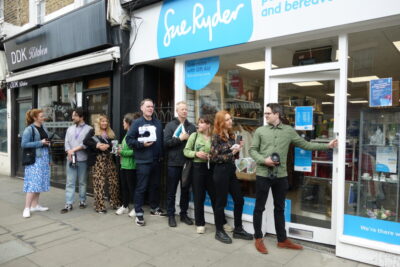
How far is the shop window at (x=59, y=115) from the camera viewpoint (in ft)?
24.3

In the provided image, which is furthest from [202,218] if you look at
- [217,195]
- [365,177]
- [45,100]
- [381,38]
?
[45,100]

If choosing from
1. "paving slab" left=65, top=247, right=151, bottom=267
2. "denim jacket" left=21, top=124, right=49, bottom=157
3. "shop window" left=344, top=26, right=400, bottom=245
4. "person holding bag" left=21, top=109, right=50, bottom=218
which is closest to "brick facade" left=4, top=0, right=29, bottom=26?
"person holding bag" left=21, top=109, right=50, bottom=218

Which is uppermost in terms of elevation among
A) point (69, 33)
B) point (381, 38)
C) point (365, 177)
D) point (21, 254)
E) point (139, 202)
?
point (69, 33)

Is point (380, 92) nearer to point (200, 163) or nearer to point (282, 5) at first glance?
point (282, 5)

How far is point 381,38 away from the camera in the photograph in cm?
419

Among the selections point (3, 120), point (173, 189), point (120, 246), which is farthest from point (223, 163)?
point (3, 120)

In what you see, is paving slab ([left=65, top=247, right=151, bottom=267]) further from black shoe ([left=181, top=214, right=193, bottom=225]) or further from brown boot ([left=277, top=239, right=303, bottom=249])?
brown boot ([left=277, top=239, right=303, bottom=249])

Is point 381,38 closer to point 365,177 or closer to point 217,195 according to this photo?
point 365,177

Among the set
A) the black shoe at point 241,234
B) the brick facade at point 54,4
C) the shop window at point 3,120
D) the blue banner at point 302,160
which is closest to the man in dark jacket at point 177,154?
the black shoe at point 241,234

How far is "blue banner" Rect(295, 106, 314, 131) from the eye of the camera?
4000 mm

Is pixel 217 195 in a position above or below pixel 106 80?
below

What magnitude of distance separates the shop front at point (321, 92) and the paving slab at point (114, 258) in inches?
59.8

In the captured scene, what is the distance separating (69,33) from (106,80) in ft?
4.88

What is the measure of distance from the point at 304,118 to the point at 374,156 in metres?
0.96
